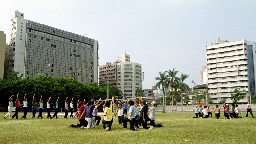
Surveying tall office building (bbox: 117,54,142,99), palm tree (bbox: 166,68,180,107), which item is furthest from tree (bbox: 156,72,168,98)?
tall office building (bbox: 117,54,142,99)

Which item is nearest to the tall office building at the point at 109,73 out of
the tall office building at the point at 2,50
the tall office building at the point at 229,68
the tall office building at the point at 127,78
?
the tall office building at the point at 127,78

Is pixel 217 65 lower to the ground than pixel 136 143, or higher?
higher

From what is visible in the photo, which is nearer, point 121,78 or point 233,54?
point 233,54

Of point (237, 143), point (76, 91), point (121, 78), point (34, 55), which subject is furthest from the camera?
point (121, 78)

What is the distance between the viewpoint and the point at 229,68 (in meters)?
129

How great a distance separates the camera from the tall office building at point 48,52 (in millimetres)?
100688

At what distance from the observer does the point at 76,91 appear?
65000 mm

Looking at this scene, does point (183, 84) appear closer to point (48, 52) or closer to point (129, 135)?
point (48, 52)

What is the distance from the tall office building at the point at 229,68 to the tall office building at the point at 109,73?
68.3 m

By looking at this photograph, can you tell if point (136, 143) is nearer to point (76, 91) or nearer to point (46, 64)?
point (76, 91)

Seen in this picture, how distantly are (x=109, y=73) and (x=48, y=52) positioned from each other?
240 feet

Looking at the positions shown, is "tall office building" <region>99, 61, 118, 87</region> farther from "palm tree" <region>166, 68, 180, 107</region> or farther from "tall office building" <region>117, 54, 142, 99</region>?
"palm tree" <region>166, 68, 180, 107</region>

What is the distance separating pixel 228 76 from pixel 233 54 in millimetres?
12236

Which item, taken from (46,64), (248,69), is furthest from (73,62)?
(248,69)
